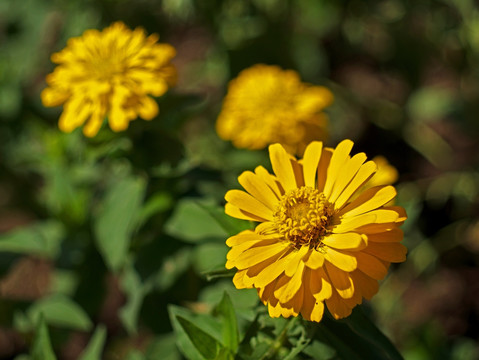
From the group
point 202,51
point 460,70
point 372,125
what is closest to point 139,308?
point 372,125

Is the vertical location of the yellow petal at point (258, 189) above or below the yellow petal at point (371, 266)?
above

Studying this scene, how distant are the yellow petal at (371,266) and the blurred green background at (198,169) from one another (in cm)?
40

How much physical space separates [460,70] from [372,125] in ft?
1.90

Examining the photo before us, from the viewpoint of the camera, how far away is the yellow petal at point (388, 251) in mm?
1202

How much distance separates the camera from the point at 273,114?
2.25m

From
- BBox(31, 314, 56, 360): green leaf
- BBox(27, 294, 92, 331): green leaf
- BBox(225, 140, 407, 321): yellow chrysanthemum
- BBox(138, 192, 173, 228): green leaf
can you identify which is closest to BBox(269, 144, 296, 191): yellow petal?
BBox(225, 140, 407, 321): yellow chrysanthemum

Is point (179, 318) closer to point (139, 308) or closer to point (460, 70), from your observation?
point (139, 308)

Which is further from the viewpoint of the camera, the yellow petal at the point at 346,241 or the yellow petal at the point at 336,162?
the yellow petal at the point at 336,162

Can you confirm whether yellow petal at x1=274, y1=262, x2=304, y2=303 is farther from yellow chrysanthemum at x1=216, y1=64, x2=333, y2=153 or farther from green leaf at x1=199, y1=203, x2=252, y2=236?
yellow chrysanthemum at x1=216, y1=64, x2=333, y2=153

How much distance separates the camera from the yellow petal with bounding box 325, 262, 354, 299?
45.1 inches

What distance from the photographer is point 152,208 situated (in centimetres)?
194

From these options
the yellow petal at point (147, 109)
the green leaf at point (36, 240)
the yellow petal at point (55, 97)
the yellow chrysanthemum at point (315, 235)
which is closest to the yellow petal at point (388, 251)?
the yellow chrysanthemum at point (315, 235)

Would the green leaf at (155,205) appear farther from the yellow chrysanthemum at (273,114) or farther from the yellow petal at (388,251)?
the yellow petal at (388,251)

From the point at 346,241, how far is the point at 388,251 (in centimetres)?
12
